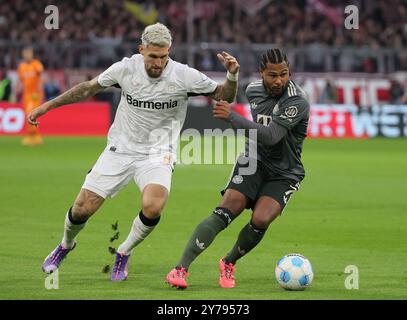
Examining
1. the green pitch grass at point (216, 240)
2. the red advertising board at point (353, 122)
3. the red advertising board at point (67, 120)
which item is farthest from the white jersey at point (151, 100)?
the red advertising board at point (353, 122)

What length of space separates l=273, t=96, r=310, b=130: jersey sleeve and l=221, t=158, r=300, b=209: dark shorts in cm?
54

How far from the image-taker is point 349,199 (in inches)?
676

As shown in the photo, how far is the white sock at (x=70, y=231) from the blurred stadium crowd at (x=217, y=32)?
24.9m

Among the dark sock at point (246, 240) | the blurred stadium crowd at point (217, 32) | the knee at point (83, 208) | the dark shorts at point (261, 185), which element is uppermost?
the blurred stadium crowd at point (217, 32)

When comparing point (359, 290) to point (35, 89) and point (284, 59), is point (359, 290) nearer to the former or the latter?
point (284, 59)

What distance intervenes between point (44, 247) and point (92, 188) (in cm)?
232

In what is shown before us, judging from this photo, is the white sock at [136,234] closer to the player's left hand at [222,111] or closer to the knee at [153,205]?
the knee at [153,205]

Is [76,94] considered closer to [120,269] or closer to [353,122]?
[120,269]

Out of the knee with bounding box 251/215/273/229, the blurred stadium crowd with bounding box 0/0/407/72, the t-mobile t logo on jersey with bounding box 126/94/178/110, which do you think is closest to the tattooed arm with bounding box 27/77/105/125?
the t-mobile t logo on jersey with bounding box 126/94/178/110

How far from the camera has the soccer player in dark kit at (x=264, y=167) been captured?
30.7 ft

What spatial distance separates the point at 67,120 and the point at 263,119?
74.4 feet

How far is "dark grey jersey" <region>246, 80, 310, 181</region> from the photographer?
9.65 m

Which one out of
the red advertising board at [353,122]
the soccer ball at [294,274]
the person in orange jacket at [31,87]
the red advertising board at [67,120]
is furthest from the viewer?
the red advertising board at [353,122]
